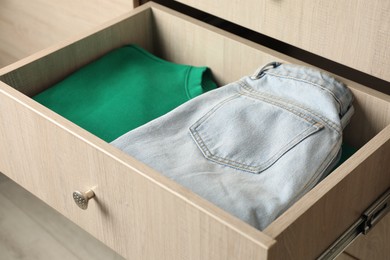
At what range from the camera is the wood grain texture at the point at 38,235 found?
53.3 inches

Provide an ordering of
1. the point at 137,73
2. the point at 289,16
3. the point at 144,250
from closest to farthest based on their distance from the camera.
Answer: the point at 144,250 → the point at 289,16 → the point at 137,73

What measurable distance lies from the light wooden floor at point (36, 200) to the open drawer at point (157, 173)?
17 cm

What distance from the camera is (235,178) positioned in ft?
2.79

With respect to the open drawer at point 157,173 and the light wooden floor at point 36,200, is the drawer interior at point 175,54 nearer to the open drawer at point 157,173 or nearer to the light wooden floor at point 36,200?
the open drawer at point 157,173

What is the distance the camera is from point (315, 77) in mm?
947

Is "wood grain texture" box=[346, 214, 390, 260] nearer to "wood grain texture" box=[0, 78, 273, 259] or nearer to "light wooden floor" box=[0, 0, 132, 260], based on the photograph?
"wood grain texture" box=[0, 78, 273, 259]

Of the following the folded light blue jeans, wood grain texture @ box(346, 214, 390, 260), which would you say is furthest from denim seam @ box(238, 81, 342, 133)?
wood grain texture @ box(346, 214, 390, 260)

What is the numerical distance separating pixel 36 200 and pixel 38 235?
0.11m

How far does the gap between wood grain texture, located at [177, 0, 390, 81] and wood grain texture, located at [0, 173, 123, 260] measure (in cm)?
59

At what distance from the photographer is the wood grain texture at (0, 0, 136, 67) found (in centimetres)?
122

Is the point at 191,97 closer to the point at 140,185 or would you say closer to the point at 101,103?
the point at 101,103

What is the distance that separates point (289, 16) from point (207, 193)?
305 millimetres

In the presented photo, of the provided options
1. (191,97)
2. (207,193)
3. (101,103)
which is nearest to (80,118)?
(101,103)

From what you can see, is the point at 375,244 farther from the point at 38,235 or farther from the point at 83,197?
the point at 38,235
